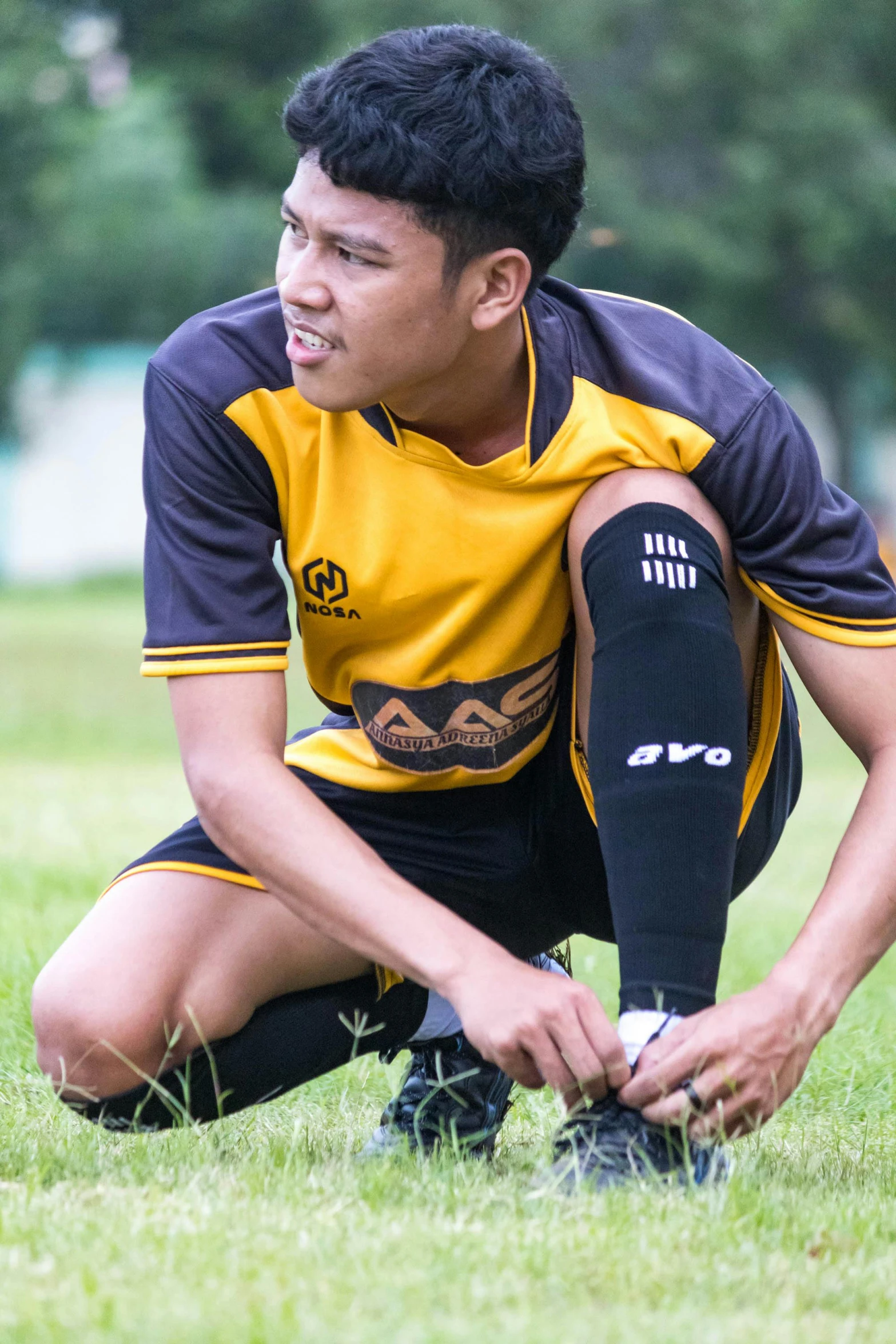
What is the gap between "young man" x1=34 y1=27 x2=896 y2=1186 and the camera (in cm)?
188

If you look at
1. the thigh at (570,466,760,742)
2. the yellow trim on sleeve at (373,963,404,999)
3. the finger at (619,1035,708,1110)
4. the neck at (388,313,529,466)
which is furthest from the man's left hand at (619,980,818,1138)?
the neck at (388,313,529,466)

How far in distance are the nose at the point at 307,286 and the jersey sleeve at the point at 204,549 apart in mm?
183

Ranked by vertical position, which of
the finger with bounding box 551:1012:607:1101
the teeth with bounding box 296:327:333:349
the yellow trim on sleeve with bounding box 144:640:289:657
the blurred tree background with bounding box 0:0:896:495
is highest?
the blurred tree background with bounding box 0:0:896:495

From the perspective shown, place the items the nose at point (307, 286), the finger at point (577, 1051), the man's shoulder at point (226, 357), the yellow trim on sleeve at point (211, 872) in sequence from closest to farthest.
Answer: the finger at point (577, 1051)
the nose at point (307, 286)
the man's shoulder at point (226, 357)
the yellow trim on sleeve at point (211, 872)

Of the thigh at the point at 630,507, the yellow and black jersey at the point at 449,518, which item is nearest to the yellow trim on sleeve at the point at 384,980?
the yellow and black jersey at the point at 449,518

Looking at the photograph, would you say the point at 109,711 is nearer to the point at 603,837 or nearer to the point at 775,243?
the point at 603,837

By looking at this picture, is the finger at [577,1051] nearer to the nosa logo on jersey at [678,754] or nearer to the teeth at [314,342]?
the nosa logo on jersey at [678,754]

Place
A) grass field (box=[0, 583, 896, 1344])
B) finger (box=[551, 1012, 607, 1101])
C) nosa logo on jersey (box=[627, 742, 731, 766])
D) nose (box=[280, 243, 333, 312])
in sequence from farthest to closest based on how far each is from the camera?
nose (box=[280, 243, 333, 312]), nosa logo on jersey (box=[627, 742, 731, 766]), finger (box=[551, 1012, 607, 1101]), grass field (box=[0, 583, 896, 1344])

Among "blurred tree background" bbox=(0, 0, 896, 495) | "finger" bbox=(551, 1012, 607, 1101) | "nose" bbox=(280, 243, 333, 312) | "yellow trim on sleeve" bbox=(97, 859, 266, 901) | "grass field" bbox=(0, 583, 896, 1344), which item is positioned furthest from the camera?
"blurred tree background" bbox=(0, 0, 896, 495)

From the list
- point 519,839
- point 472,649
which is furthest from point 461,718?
point 519,839

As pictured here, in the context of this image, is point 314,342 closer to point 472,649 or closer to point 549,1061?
point 472,649

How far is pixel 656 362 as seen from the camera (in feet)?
7.27

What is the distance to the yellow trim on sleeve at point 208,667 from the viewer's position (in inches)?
80.7

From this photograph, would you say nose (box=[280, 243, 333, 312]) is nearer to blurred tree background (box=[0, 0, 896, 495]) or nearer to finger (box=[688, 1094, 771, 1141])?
finger (box=[688, 1094, 771, 1141])
